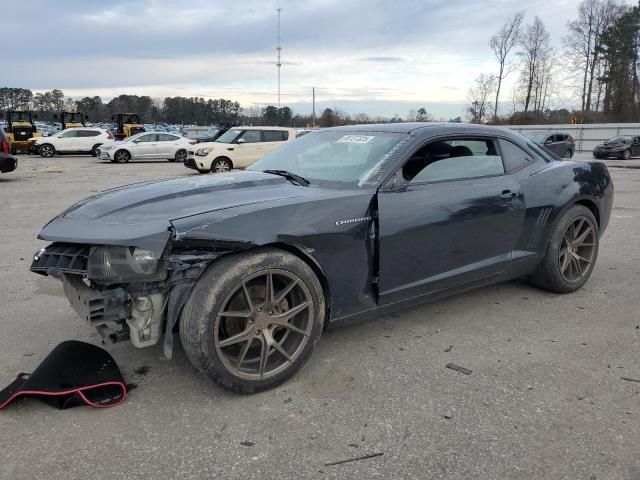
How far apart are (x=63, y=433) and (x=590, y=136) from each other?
44.1 metres

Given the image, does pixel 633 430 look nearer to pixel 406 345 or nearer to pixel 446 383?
pixel 446 383

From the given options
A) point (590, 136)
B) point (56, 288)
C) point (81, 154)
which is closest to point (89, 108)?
point (81, 154)

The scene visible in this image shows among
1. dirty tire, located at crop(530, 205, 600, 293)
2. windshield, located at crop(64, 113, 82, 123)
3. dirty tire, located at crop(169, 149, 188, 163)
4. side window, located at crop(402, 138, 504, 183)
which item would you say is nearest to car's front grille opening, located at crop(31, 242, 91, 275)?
side window, located at crop(402, 138, 504, 183)

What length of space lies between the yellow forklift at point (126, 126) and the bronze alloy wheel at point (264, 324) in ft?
114

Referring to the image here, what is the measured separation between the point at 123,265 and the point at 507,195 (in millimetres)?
2848

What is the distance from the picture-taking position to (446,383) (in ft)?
10.3

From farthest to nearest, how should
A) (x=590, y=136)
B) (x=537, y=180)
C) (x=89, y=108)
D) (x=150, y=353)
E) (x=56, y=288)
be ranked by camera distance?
(x=89, y=108), (x=590, y=136), (x=56, y=288), (x=537, y=180), (x=150, y=353)

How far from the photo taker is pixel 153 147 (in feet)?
78.5

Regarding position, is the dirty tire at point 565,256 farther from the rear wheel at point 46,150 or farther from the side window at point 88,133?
the rear wheel at point 46,150

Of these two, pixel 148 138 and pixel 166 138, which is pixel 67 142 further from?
pixel 166 138

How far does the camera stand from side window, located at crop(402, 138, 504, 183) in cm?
368

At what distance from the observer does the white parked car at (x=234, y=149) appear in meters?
17.2

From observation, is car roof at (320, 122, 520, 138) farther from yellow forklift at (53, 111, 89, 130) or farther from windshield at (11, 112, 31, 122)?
yellow forklift at (53, 111, 89, 130)

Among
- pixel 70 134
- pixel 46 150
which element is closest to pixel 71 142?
pixel 70 134
